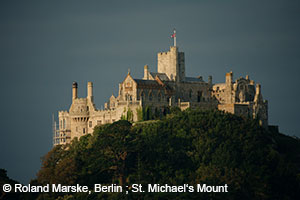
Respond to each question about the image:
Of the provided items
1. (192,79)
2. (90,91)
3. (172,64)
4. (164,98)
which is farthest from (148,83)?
(192,79)

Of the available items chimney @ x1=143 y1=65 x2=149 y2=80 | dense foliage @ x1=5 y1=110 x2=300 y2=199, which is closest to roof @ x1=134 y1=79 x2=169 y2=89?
chimney @ x1=143 y1=65 x2=149 y2=80

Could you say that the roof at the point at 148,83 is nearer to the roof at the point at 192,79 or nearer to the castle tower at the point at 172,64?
the castle tower at the point at 172,64

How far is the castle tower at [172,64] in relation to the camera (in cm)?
15212

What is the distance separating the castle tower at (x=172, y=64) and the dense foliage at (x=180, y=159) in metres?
13.1

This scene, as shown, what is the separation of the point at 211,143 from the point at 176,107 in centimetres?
1449

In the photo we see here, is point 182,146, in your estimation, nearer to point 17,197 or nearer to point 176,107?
point 176,107

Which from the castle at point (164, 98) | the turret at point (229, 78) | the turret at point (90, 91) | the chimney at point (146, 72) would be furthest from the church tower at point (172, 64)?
the turret at point (90, 91)

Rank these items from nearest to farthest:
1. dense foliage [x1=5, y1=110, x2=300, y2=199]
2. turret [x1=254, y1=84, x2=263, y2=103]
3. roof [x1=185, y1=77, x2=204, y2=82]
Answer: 1. dense foliage [x1=5, y1=110, x2=300, y2=199]
2. turret [x1=254, y1=84, x2=263, y2=103]
3. roof [x1=185, y1=77, x2=204, y2=82]

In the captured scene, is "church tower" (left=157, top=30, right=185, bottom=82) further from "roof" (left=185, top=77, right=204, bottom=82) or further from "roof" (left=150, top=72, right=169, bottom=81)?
"roof" (left=185, top=77, right=204, bottom=82)

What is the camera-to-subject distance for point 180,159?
13025cm

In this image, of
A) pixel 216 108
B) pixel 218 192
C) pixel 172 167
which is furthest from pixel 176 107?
pixel 218 192

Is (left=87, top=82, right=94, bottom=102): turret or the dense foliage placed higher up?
(left=87, top=82, right=94, bottom=102): turret

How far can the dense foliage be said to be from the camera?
123188mm

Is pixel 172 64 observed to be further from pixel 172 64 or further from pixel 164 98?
pixel 164 98
